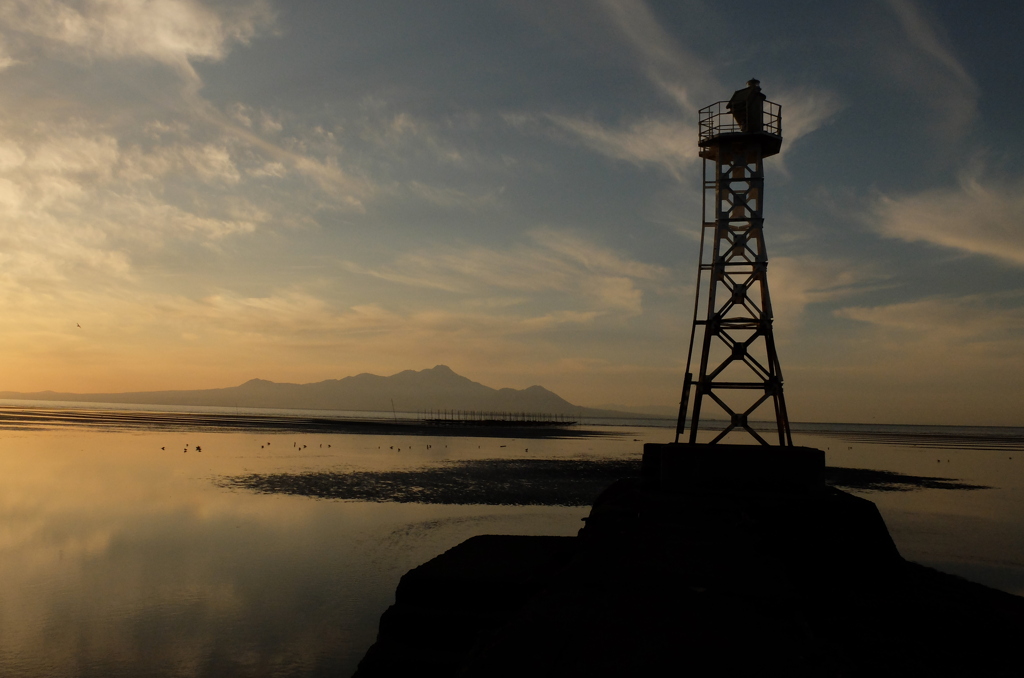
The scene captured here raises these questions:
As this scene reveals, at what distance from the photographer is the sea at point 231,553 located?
1177 centimetres

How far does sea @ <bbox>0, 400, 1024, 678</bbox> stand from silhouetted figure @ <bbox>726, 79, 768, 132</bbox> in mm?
13788

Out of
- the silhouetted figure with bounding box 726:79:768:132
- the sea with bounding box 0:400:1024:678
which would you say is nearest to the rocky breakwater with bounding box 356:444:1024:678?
the sea with bounding box 0:400:1024:678

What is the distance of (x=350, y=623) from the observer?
1298cm

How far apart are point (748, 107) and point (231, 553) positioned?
2035 centimetres

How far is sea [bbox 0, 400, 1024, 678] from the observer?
11.8 meters

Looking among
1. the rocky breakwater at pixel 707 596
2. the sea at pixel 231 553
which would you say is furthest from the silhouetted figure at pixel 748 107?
the sea at pixel 231 553

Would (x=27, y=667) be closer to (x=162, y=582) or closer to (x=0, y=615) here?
(x=0, y=615)

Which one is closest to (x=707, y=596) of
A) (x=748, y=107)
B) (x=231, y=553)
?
(x=231, y=553)

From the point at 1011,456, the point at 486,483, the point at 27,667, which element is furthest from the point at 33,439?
the point at 1011,456

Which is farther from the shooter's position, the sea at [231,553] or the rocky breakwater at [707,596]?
the sea at [231,553]

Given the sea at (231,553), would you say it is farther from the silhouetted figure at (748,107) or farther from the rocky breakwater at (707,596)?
the silhouetted figure at (748,107)

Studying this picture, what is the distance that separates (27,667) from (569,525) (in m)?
15.3

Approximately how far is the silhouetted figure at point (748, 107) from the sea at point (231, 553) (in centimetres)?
1379

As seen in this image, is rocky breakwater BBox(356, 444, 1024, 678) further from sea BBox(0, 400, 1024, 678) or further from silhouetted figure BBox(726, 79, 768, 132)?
silhouetted figure BBox(726, 79, 768, 132)
